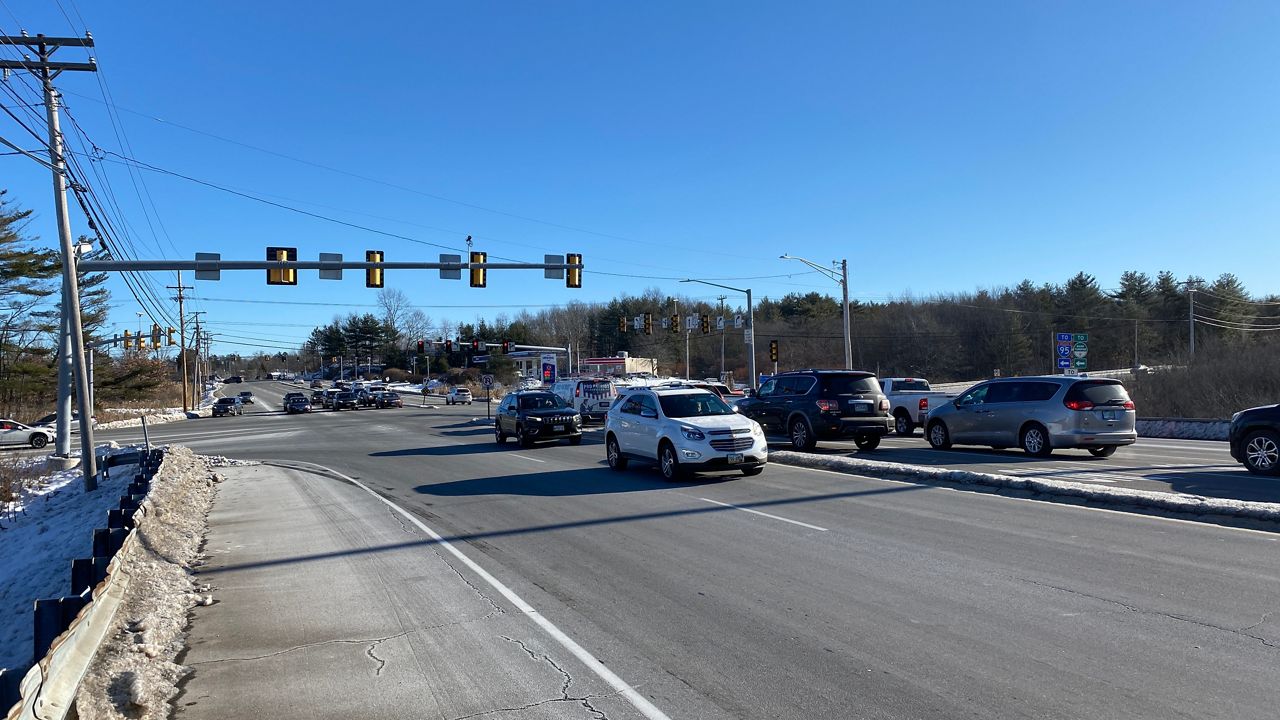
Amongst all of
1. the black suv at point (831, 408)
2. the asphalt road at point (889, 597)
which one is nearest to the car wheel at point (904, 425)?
the black suv at point (831, 408)

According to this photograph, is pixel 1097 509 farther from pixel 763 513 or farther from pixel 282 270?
pixel 282 270

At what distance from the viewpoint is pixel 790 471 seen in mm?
16500

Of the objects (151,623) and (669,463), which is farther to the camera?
(669,463)

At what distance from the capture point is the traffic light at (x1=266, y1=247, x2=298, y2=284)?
76.5 feet

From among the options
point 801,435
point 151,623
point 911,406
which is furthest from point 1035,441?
point 151,623

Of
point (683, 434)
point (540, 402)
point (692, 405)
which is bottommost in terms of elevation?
point (683, 434)

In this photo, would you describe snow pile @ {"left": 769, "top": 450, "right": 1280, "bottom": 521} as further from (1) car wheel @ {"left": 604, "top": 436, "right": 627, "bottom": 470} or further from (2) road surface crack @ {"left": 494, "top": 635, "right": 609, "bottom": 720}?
(2) road surface crack @ {"left": 494, "top": 635, "right": 609, "bottom": 720}

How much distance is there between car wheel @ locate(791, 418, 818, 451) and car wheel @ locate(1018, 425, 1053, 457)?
4.52m

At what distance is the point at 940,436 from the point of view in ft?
Answer: 66.1

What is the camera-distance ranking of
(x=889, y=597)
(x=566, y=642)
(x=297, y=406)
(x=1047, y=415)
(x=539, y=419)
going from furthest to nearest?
1. (x=297, y=406)
2. (x=539, y=419)
3. (x=1047, y=415)
4. (x=889, y=597)
5. (x=566, y=642)

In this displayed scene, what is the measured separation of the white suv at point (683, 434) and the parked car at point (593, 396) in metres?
16.4

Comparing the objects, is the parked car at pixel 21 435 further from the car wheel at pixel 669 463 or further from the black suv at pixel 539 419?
the car wheel at pixel 669 463

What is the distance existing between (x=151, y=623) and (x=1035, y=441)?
1693cm

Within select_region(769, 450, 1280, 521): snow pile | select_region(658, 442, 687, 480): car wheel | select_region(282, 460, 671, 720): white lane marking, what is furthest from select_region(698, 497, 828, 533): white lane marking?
select_region(282, 460, 671, 720): white lane marking
